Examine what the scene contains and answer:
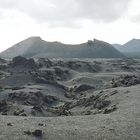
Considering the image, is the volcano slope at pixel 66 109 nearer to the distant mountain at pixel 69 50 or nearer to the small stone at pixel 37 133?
the small stone at pixel 37 133

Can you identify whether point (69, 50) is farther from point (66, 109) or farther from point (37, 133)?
point (37, 133)

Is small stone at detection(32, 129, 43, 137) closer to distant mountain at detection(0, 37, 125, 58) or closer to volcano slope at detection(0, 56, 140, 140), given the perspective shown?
volcano slope at detection(0, 56, 140, 140)

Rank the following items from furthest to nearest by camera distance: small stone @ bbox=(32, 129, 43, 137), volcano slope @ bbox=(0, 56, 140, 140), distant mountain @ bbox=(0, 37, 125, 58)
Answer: distant mountain @ bbox=(0, 37, 125, 58) → volcano slope @ bbox=(0, 56, 140, 140) → small stone @ bbox=(32, 129, 43, 137)

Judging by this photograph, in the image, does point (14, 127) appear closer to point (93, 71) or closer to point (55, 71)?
point (55, 71)

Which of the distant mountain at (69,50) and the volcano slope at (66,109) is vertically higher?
the distant mountain at (69,50)

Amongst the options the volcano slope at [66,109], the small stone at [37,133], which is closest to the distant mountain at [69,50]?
the volcano slope at [66,109]

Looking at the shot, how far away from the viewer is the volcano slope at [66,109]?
16609mm

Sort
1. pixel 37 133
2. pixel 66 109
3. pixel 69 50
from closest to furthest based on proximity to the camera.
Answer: pixel 37 133 → pixel 66 109 → pixel 69 50

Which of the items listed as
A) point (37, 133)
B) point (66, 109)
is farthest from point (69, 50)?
point (37, 133)

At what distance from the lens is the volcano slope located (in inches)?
654

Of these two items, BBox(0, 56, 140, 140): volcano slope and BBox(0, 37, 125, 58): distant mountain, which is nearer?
BBox(0, 56, 140, 140): volcano slope

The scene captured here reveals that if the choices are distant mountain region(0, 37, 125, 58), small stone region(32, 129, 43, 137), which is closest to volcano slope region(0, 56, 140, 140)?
small stone region(32, 129, 43, 137)

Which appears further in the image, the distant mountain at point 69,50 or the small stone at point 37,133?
the distant mountain at point 69,50

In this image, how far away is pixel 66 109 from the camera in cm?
2880
